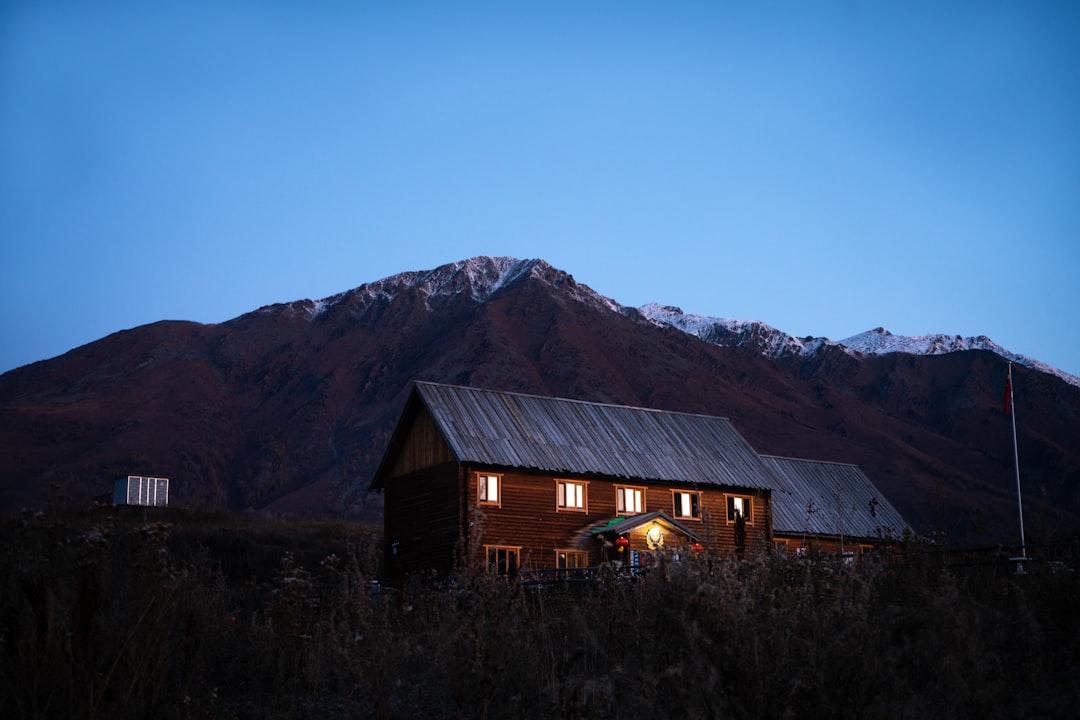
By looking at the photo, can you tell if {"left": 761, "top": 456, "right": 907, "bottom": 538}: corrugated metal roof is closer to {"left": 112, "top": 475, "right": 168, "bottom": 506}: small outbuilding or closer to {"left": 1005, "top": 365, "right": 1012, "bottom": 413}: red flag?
{"left": 1005, "top": 365, "right": 1012, "bottom": 413}: red flag

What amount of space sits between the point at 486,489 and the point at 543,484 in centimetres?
250

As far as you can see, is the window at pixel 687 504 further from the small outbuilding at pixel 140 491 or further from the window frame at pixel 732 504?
the small outbuilding at pixel 140 491

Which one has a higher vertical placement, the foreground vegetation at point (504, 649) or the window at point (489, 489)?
the window at point (489, 489)

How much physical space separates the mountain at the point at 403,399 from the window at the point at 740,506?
3255 inches

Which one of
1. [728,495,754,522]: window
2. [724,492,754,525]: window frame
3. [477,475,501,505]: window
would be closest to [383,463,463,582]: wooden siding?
[477,475,501,505]: window

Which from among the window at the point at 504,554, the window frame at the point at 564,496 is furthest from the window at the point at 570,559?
the window at the point at 504,554

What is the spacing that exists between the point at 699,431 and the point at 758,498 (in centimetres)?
412

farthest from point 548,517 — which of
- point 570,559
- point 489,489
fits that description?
point 489,489

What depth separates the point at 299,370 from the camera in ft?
620

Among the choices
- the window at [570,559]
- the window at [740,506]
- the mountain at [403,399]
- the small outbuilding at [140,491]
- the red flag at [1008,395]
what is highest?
the mountain at [403,399]

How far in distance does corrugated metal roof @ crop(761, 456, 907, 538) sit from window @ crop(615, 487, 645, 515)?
691 cm

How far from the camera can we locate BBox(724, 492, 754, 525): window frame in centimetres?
4431

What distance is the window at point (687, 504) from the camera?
141ft

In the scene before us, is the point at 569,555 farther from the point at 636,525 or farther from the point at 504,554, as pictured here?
the point at 504,554
